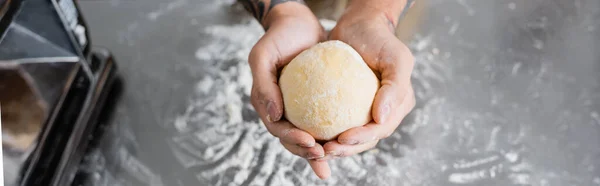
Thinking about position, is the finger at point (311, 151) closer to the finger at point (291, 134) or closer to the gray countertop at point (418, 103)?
the finger at point (291, 134)

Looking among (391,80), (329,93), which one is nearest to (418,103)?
(391,80)

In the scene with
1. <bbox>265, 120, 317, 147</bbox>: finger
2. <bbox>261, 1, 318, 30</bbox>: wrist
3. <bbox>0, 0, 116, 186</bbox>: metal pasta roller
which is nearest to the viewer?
<bbox>265, 120, 317, 147</bbox>: finger

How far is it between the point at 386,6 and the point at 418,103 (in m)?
0.27

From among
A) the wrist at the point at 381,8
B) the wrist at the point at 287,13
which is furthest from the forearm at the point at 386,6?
the wrist at the point at 287,13

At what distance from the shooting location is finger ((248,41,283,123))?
2.98 feet

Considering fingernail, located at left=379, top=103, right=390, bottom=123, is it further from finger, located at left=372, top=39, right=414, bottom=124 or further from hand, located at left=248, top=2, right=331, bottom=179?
hand, located at left=248, top=2, right=331, bottom=179

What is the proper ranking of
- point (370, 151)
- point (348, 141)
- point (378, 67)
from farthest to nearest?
point (370, 151) < point (378, 67) < point (348, 141)

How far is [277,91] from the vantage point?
0.94 m

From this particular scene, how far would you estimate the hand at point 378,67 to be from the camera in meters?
0.88

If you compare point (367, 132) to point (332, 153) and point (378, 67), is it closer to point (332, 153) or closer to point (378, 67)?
point (332, 153)

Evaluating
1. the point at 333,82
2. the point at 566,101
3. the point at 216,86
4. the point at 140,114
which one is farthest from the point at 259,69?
the point at 566,101

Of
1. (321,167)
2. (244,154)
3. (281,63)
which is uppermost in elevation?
(281,63)

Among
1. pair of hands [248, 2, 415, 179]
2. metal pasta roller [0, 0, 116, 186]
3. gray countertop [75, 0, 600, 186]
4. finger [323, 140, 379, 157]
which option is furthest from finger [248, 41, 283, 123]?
metal pasta roller [0, 0, 116, 186]

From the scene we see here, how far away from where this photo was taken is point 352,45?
1071 mm
